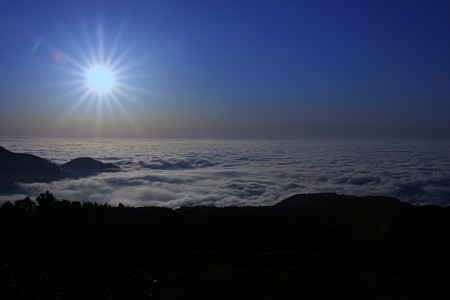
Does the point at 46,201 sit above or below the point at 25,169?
above

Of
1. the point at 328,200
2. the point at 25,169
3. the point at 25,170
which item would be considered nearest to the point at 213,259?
the point at 328,200

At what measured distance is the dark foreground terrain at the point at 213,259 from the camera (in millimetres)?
10594

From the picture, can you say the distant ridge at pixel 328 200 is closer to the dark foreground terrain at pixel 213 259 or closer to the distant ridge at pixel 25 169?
the dark foreground terrain at pixel 213 259

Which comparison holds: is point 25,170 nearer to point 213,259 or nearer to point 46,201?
point 46,201

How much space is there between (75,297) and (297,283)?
12783mm

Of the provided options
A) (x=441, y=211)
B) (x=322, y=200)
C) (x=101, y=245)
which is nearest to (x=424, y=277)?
(x=101, y=245)

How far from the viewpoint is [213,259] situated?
2520 centimetres

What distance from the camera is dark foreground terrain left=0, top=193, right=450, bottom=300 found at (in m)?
10.6

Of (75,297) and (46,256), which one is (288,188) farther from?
(75,297)

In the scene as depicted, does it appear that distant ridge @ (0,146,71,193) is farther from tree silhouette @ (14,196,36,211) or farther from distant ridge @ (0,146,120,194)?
tree silhouette @ (14,196,36,211)

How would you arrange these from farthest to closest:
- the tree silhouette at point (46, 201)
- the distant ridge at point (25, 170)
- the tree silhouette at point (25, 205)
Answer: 1. the distant ridge at point (25, 170)
2. the tree silhouette at point (46, 201)
3. the tree silhouette at point (25, 205)

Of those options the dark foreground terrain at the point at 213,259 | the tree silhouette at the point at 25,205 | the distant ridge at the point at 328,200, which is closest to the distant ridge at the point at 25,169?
the distant ridge at the point at 328,200

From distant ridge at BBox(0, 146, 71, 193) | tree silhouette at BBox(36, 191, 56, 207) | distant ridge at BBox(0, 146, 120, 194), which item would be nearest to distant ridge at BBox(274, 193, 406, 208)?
tree silhouette at BBox(36, 191, 56, 207)

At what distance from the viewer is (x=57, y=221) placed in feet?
130
